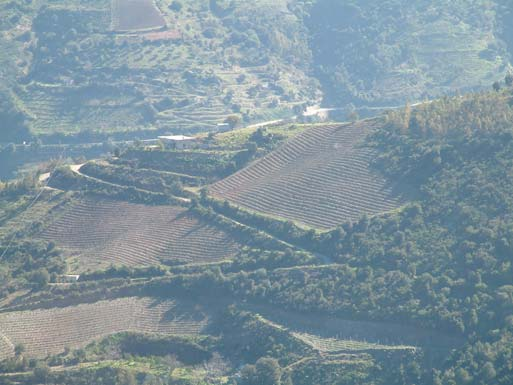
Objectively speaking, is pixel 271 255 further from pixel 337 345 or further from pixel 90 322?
Answer: pixel 90 322

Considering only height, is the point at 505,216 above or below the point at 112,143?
above

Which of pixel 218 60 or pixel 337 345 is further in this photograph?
pixel 218 60

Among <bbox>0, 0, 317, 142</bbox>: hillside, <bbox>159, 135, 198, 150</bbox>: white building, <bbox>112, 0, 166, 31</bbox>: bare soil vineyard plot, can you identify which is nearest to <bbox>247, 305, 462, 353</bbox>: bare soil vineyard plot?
<bbox>159, 135, 198, 150</bbox>: white building

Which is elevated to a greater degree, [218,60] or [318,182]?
[318,182]

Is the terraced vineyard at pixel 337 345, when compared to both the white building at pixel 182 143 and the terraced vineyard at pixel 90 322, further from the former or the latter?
the white building at pixel 182 143

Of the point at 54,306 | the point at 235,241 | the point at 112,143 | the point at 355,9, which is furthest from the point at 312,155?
the point at 355,9

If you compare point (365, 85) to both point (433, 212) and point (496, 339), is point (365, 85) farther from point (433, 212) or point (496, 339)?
point (496, 339)

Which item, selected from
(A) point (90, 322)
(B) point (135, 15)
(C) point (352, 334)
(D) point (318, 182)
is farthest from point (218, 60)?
(C) point (352, 334)
